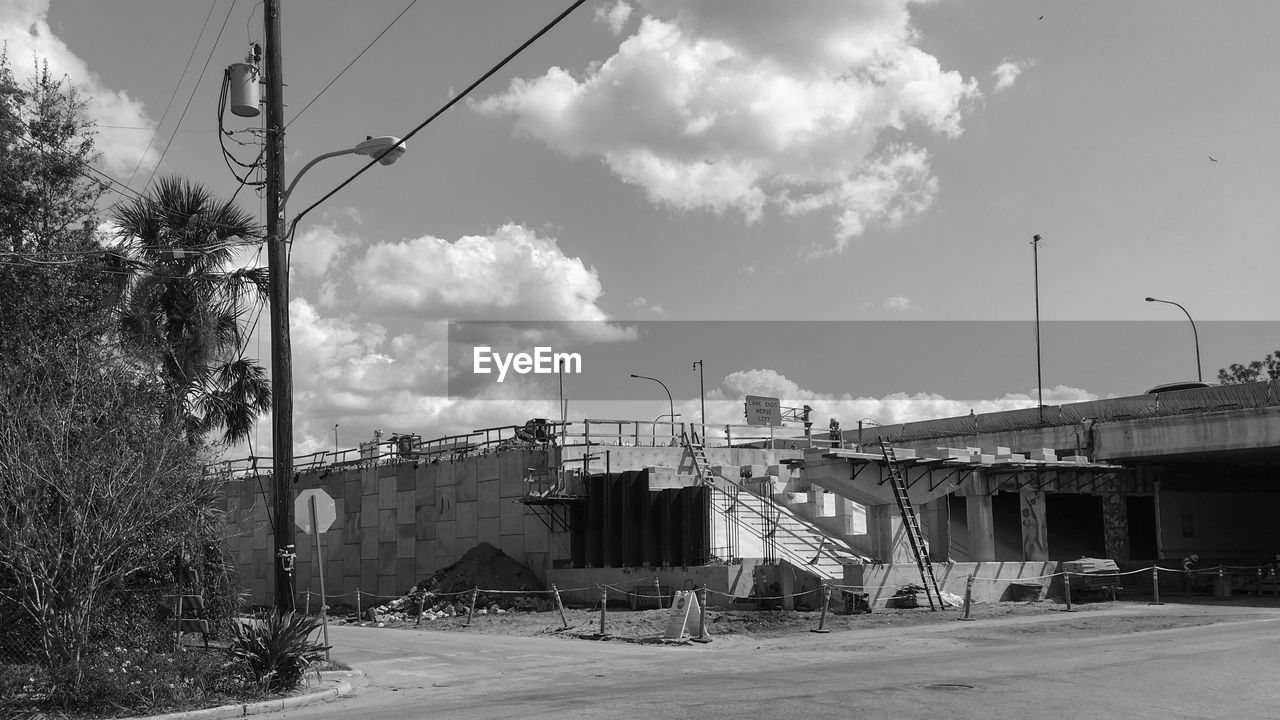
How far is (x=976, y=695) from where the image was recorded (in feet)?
45.7

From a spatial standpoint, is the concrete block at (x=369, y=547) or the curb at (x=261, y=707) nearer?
the curb at (x=261, y=707)

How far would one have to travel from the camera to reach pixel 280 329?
18.6 metres

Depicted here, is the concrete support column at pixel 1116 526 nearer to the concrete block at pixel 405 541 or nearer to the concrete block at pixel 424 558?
the concrete block at pixel 424 558

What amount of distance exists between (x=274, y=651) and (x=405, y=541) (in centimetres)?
2841

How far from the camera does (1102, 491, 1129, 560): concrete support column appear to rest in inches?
1762

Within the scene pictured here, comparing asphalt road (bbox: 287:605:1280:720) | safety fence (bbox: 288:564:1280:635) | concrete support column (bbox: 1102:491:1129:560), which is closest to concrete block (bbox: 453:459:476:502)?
safety fence (bbox: 288:564:1280:635)

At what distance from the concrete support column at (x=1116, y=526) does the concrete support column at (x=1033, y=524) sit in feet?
16.5

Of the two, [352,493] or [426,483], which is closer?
[426,483]

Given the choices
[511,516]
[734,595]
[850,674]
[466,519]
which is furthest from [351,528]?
[850,674]

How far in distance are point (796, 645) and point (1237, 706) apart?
11.3 m

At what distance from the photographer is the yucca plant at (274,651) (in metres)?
16.2

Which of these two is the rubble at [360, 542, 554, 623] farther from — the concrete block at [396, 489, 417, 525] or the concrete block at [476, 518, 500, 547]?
the concrete block at [396, 489, 417, 525]

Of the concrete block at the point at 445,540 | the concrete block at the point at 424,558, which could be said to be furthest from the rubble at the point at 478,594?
the concrete block at the point at 424,558

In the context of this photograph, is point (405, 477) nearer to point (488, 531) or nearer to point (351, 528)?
point (351, 528)
